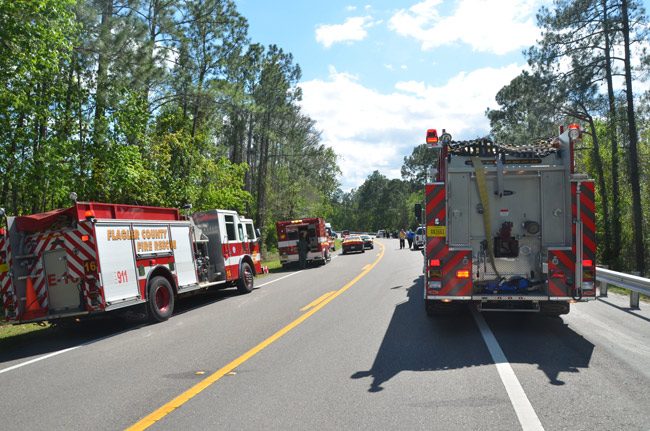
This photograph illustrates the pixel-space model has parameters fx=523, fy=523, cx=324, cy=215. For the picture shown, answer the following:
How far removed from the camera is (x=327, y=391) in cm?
552

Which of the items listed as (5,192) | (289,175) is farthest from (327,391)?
(289,175)

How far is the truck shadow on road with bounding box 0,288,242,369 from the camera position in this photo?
→ 29.3 ft

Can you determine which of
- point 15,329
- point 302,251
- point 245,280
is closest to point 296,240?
point 302,251

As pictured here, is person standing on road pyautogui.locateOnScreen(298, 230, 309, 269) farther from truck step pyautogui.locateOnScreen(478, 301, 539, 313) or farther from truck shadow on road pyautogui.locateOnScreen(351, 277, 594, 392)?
truck step pyautogui.locateOnScreen(478, 301, 539, 313)

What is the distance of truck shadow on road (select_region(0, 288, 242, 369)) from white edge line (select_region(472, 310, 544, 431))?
685 cm

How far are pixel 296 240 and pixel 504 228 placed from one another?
60.9 feet

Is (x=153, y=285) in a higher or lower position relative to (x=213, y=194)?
lower

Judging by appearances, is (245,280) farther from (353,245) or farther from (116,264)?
(353,245)

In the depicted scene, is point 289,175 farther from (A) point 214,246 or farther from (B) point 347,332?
(B) point 347,332

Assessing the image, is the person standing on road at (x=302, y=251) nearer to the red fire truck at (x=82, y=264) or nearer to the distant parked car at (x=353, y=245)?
the distant parked car at (x=353, y=245)

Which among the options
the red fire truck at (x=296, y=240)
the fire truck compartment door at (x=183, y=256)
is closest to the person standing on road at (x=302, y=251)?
the red fire truck at (x=296, y=240)

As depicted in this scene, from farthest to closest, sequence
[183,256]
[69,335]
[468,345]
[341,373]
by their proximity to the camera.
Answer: [183,256] < [69,335] < [468,345] < [341,373]

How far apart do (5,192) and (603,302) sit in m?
16.0

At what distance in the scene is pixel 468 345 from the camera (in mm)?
7391
